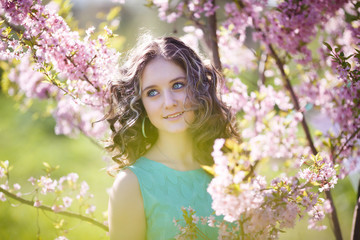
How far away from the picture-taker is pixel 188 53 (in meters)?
2.03

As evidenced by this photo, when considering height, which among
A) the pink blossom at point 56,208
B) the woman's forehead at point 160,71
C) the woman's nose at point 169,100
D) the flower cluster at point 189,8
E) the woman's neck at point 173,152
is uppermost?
the flower cluster at point 189,8

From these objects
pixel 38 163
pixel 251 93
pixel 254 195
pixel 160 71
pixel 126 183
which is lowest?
pixel 254 195

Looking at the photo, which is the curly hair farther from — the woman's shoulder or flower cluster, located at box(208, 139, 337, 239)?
flower cluster, located at box(208, 139, 337, 239)

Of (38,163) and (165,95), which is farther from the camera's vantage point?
(38,163)

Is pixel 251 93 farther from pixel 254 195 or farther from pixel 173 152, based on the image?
pixel 254 195

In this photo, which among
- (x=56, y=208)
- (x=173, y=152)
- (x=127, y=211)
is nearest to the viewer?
(x=127, y=211)

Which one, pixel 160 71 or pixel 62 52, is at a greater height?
pixel 62 52

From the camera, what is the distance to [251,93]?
2996 mm

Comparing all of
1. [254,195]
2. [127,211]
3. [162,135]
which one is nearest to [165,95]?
[162,135]

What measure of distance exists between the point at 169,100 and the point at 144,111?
27 cm

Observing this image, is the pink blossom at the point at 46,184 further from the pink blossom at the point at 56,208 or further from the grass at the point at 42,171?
the grass at the point at 42,171

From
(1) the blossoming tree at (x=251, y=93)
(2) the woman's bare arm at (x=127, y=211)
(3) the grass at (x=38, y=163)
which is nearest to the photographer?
(1) the blossoming tree at (x=251, y=93)

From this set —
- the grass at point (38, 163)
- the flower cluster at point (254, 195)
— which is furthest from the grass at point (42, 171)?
the flower cluster at point (254, 195)

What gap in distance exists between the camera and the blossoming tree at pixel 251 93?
1257 millimetres
